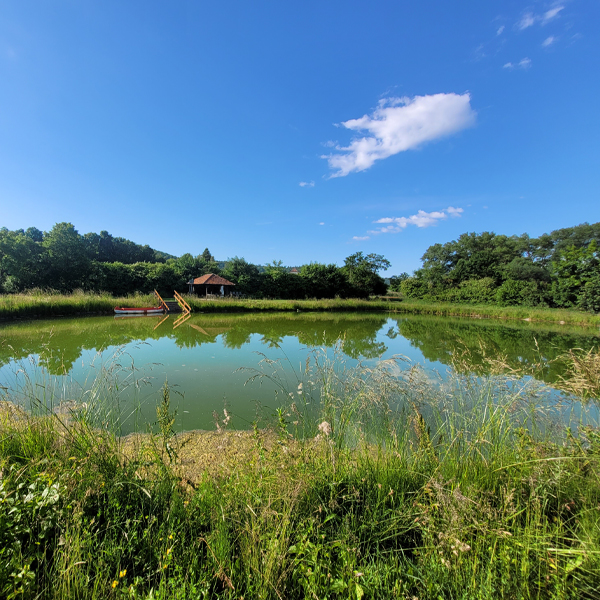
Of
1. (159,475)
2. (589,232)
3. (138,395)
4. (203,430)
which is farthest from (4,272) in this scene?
(589,232)

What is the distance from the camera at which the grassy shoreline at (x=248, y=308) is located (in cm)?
1070

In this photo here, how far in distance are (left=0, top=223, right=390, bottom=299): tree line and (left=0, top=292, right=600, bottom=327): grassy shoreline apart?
4.04 m

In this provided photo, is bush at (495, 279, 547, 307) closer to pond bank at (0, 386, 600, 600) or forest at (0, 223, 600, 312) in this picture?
forest at (0, 223, 600, 312)

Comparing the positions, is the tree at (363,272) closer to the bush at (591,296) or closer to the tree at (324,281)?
the tree at (324,281)

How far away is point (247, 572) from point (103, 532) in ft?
2.42

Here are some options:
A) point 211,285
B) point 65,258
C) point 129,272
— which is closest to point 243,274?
point 211,285

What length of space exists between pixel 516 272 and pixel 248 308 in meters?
26.3

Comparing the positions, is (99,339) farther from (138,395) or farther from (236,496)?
(236,496)

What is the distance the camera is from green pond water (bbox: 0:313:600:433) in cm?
296

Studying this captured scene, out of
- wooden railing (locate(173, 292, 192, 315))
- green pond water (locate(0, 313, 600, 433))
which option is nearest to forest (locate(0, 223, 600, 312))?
wooden railing (locate(173, 292, 192, 315))

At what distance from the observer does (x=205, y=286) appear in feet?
71.0

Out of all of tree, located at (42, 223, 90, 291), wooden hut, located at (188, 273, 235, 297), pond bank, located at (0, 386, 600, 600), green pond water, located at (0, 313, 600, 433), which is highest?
tree, located at (42, 223, 90, 291)

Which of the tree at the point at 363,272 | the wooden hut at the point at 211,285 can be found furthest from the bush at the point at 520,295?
the wooden hut at the point at 211,285

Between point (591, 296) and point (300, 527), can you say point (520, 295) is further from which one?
point (300, 527)
